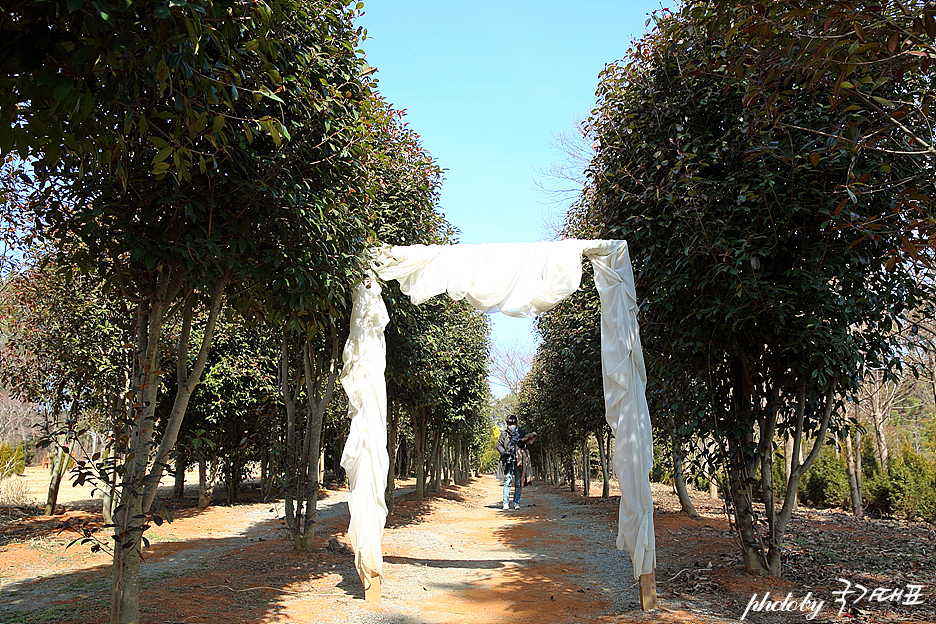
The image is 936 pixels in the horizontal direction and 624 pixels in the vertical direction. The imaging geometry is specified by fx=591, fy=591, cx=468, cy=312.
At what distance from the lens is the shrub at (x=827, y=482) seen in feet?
44.1

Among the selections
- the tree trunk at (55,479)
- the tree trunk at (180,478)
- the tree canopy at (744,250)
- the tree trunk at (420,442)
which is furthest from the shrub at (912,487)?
the tree trunk at (55,479)

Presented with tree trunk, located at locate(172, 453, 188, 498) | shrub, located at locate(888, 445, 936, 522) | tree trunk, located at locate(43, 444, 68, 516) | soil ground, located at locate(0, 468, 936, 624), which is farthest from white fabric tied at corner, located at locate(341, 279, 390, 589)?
shrub, located at locate(888, 445, 936, 522)

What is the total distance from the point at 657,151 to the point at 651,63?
95 centimetres

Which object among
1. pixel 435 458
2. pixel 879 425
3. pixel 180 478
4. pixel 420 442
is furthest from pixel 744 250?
pixel 435 458

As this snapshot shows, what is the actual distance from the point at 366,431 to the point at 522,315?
1864 mm

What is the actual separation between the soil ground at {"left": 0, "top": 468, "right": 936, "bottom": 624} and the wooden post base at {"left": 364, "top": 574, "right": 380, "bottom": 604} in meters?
0.11

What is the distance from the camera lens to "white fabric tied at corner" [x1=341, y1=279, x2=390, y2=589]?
17.6 feet

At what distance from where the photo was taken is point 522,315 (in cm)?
576

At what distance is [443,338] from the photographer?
11.9 m

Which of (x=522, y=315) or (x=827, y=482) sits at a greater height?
(x=522, y=315)

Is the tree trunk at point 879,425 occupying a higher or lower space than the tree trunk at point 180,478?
higher

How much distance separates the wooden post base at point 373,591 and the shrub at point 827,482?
38.8 ft

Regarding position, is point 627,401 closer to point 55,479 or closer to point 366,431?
point 366,431

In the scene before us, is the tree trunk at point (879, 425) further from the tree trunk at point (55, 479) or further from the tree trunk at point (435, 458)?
the tree trunk at point (55, 479)
